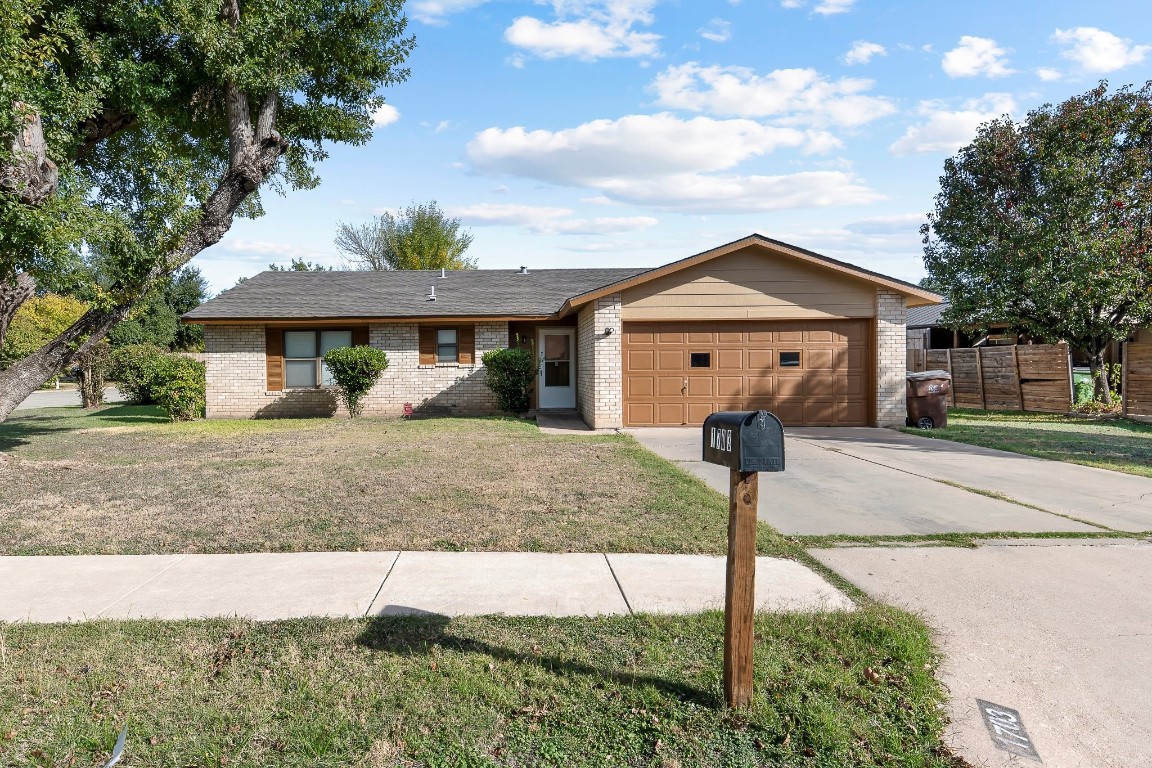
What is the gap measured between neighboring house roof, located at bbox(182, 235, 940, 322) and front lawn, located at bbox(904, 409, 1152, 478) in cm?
294

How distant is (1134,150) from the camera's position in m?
18.8

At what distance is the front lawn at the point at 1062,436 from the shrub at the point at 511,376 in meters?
8.64

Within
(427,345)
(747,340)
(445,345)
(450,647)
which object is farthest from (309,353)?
(450,647)

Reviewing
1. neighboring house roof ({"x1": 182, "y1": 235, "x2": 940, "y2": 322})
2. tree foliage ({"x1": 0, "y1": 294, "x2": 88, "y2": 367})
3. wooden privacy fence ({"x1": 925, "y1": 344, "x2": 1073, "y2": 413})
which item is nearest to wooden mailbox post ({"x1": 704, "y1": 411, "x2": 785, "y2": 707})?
neighboring house roof ({"x1": 182, "y1": 235, "x2": 940, "y2": 322})

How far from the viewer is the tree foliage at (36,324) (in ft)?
69.6

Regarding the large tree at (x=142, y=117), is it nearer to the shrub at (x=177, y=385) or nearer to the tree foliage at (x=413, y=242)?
the shrub at (x=177, y=385)

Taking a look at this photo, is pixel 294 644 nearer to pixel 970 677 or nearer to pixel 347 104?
pixel 970 677

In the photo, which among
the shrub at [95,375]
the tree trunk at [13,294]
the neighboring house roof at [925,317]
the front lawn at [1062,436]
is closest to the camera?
the front lawn at [1062,436]

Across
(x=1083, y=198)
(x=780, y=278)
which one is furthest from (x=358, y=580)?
(x=1083, y=198)

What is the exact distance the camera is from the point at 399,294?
795 inches

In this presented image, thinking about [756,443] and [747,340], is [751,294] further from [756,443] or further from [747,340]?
[756,443]

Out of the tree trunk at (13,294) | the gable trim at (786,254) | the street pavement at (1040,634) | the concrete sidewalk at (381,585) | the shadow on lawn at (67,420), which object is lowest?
the street pavement at (1040,634)

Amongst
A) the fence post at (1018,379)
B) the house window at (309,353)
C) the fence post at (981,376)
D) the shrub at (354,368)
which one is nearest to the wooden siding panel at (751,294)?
the shrub at (354,368)

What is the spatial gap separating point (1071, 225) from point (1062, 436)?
8.61 metres
